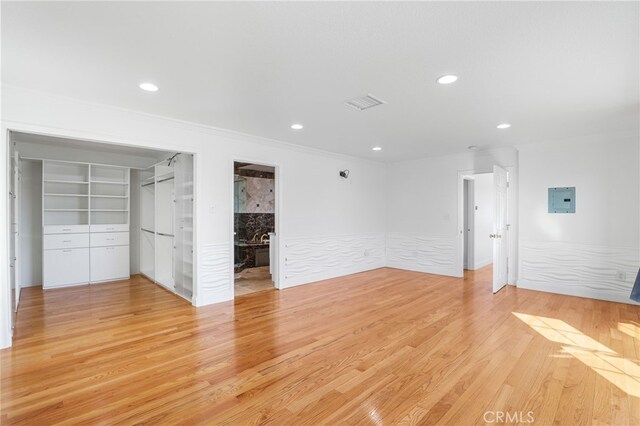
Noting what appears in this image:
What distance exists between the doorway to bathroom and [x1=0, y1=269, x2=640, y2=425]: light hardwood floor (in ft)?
9.28

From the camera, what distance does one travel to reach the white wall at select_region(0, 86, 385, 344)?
124 inches

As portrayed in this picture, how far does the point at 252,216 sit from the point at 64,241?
367cm

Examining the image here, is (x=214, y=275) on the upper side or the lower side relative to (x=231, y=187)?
lower

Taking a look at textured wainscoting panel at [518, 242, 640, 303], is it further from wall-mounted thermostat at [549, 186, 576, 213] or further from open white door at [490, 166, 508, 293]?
wall-mounted thermostat at [549, 186, 576, 213]

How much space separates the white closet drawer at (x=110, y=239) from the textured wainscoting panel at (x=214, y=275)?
2.62 metres

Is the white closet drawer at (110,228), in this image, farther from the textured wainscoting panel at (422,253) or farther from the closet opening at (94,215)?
the textured wainscoting panel at (422,253)

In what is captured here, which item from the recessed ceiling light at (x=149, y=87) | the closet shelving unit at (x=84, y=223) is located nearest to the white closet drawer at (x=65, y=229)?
the closet shelving unit at (x=84, y=223)

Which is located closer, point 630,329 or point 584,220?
point 630,329

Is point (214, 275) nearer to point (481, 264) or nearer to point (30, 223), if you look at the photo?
point (30, 223)

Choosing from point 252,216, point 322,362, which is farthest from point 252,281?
point 322,362

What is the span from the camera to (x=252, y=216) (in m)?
7.69

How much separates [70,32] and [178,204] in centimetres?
299

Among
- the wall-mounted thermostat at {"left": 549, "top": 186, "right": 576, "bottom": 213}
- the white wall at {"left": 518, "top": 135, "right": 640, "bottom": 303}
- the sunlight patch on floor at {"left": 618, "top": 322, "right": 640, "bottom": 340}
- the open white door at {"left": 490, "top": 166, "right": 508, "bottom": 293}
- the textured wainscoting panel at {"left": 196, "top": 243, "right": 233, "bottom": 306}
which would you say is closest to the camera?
the sunlight patch on floor at {"left": 618, "top": 322, "right": 640, "bottom": 340}

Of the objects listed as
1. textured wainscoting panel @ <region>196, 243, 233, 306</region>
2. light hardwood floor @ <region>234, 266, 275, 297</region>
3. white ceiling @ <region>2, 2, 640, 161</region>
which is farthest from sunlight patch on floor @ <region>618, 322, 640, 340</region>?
textured wainscoting panel @ <region>196, 243, 233, 306</region>
